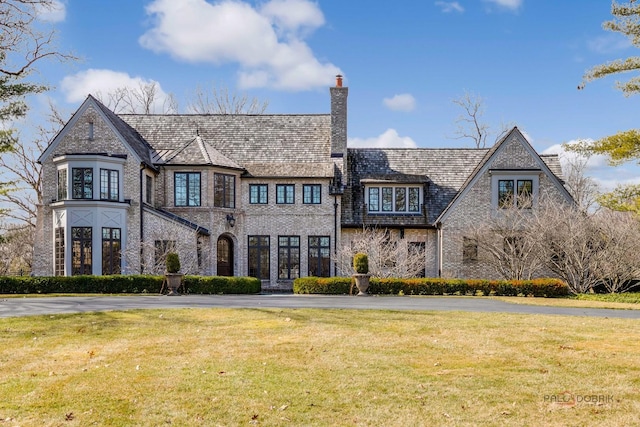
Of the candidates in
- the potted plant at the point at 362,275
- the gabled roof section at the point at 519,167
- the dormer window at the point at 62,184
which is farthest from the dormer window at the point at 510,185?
the dormer window at the point at 62,184

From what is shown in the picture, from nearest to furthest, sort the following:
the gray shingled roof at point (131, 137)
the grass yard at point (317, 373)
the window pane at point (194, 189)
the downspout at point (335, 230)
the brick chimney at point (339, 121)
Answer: the grass yard at point (317, 373) < the gray shingled roof at point (131, 137) < the window pane at point (194, 189) < the downspout at point (335, 230) < the brick chimney at point (339, 121)

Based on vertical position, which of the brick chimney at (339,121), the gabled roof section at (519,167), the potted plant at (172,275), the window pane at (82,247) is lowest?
the potted plant at (172,275)

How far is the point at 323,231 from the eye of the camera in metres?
31.4

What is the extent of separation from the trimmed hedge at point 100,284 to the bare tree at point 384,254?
7.31 metres

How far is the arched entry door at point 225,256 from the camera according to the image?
104 feet

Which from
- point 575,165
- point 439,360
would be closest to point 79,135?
point 439,360

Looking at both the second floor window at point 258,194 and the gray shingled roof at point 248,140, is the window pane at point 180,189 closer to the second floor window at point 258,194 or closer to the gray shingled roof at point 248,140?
the gray shingled roof at point 248,140

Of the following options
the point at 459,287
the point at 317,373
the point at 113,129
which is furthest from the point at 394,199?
the point at 317,373

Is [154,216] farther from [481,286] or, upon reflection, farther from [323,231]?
[481,286]

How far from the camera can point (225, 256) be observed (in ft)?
105

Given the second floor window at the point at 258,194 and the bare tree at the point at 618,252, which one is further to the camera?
the second floor window at the point at 258,194

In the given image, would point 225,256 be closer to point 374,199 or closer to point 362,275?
point 374,199

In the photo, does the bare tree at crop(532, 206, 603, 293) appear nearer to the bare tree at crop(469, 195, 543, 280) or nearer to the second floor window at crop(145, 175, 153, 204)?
the bare tree at crop(469, 195, 543, 280)

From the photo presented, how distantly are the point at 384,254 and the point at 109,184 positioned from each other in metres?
13.6
